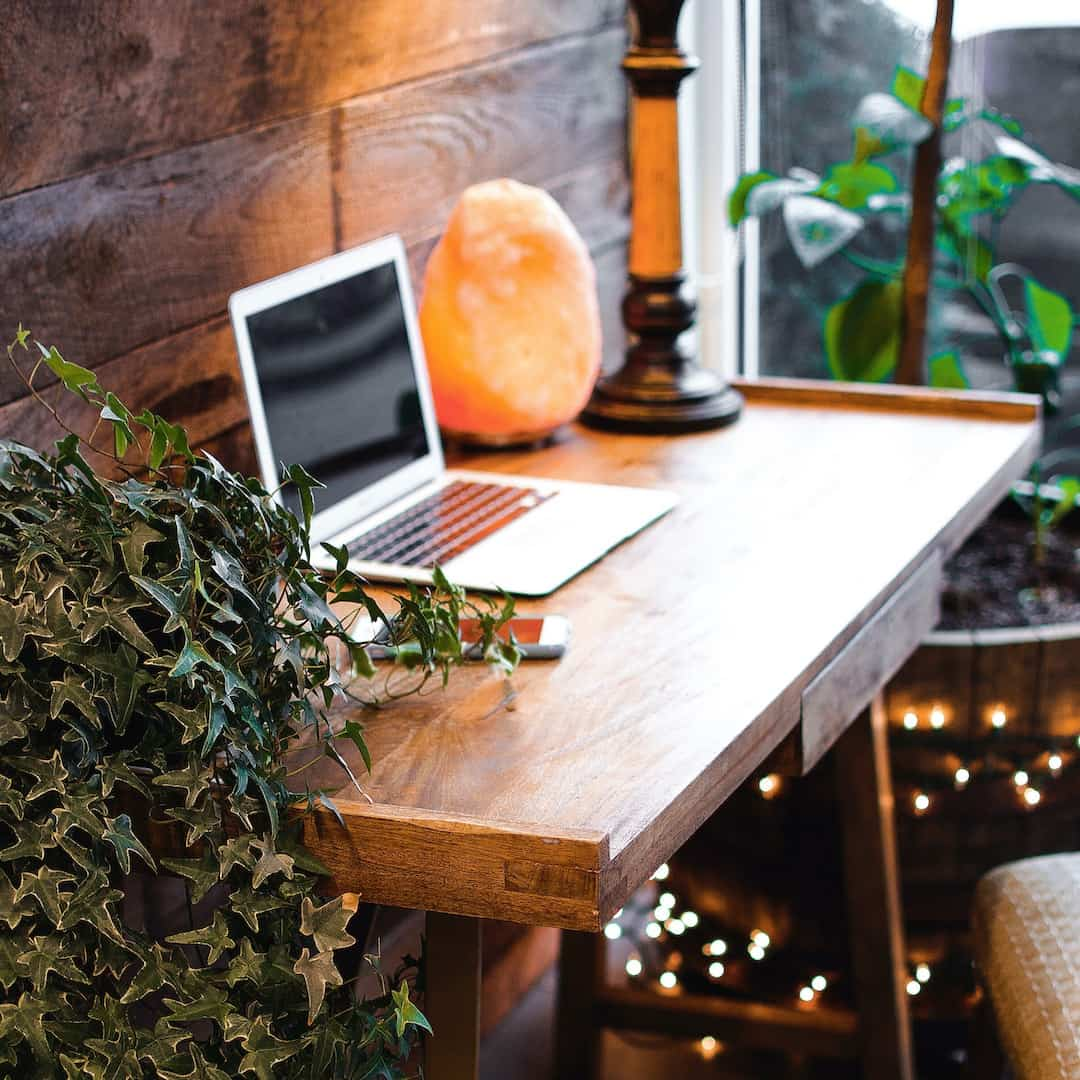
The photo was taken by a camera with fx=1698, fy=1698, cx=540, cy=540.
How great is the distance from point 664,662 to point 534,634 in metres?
0.11

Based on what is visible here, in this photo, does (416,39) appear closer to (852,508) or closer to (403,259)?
(403,259)

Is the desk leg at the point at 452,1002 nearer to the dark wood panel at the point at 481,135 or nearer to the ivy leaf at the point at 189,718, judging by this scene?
the ivy leaf at the point at 189,718

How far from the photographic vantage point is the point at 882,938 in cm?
172

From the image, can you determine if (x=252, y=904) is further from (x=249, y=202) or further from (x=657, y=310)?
(x=657, y=310)

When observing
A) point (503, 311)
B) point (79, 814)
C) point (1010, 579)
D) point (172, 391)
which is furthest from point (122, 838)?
point (1010, 579)

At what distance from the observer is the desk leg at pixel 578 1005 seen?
1913mm

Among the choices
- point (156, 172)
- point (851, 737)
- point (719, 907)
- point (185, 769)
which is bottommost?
point (719, 907)

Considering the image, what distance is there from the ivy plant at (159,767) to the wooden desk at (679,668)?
66 millimetres

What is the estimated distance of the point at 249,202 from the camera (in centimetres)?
157

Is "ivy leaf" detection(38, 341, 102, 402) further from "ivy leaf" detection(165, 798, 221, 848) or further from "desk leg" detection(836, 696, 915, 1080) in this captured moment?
"desk leg" detection(836, 696, 915, 1080)

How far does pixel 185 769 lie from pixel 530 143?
1.24 meters

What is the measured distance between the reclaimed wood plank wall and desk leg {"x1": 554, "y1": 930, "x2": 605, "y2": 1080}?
2.27ft

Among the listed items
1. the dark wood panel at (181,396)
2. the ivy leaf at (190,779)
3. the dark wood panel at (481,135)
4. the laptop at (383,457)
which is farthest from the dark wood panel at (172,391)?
the ivy leaf at (190,779)

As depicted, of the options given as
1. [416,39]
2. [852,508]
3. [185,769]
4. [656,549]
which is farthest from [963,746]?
[185,769]
